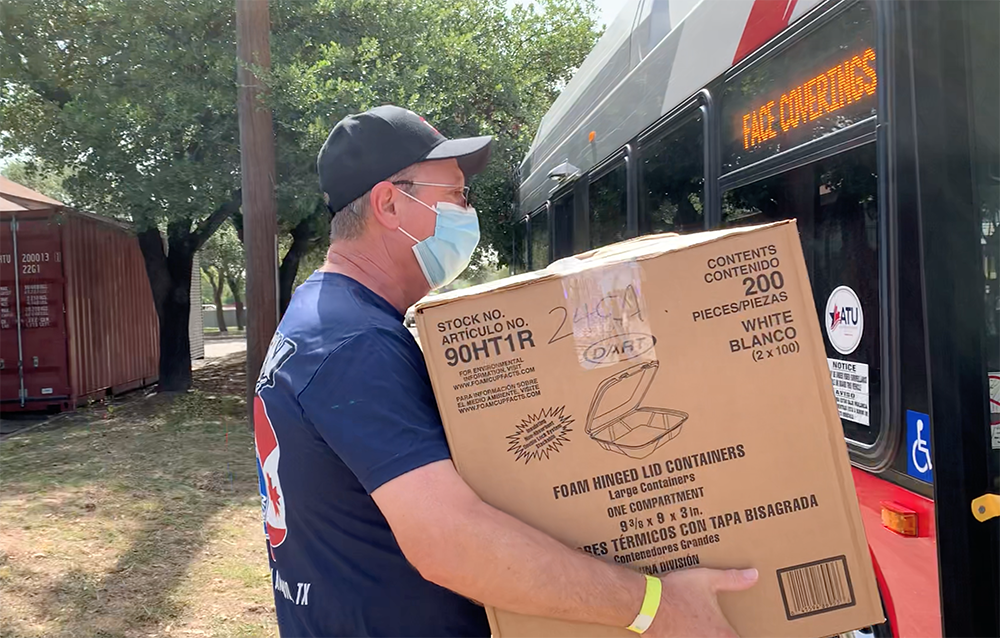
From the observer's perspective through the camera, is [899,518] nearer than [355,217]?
No

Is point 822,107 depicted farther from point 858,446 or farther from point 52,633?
point 52,633

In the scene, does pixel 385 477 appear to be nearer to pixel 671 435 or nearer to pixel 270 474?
pixel 270 474

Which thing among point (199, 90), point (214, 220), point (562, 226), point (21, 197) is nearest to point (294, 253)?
point (214, 220)

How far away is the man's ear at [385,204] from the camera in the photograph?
60.9 inches

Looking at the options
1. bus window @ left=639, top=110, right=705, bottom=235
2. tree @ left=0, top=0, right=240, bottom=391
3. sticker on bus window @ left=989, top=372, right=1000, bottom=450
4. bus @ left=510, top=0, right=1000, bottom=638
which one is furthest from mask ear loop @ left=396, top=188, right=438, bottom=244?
tree @ left=0, top=0, right=240, bottom=391

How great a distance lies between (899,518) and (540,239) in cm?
614

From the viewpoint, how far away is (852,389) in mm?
2293

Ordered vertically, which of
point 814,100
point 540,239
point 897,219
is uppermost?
point 540,239

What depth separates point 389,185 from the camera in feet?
5.08

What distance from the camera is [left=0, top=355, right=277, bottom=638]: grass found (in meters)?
4.29

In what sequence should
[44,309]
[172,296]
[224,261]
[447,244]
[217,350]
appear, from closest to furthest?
[447,244] → [44,309] → [172,296] → [217,350] → [224,261]

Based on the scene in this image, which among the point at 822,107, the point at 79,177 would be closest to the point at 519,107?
the point at 79,177

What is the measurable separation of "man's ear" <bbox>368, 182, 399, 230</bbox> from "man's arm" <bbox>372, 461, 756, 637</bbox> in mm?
524

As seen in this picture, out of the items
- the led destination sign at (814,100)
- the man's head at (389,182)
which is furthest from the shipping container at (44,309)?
the man's head at (389,182)
